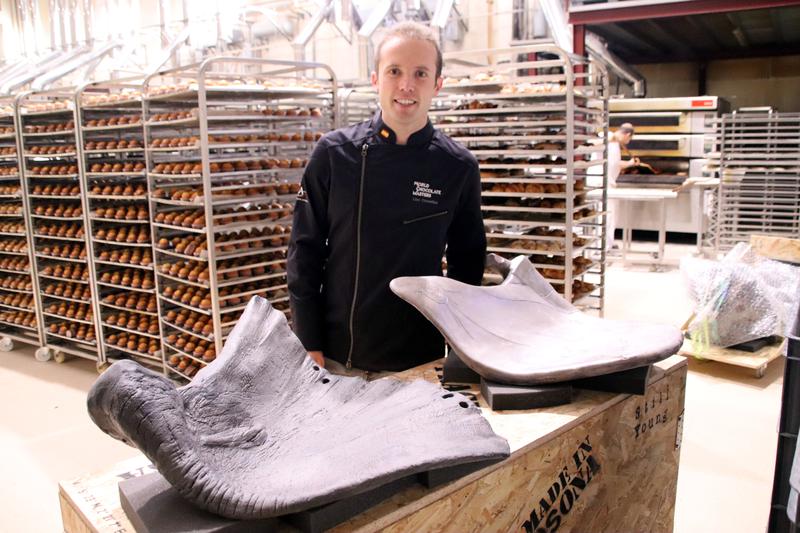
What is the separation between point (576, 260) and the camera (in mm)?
4375

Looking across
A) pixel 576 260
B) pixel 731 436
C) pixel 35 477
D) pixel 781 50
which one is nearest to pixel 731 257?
pixel 576 260

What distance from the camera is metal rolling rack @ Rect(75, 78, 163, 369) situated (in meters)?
4.52

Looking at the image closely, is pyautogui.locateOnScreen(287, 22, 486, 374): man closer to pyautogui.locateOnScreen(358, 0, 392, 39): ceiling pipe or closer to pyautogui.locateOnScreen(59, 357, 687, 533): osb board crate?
pyautogui.locateOnScreen(59, 357, 687, 533): osb board crate

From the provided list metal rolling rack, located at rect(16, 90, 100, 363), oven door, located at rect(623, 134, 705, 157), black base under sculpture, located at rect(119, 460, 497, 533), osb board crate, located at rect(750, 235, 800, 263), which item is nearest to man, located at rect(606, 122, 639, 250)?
oven door, located at rect(623, 134, 705, 157)

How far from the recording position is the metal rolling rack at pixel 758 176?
758cm

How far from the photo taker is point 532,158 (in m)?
4.38

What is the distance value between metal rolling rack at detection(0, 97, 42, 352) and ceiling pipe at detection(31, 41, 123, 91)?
49 centimetres

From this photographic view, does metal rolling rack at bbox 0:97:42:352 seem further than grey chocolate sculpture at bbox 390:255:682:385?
Yes

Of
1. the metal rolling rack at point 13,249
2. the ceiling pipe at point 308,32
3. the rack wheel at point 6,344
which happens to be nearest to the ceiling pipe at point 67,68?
the metal rolling rack at point 13,249

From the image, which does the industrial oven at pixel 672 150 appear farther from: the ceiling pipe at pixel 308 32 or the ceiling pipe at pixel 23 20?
the ceiling pipe at pixel 23 20

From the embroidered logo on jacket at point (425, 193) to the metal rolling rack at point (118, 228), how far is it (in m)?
2.93

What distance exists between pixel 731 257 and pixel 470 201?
3.34 metres

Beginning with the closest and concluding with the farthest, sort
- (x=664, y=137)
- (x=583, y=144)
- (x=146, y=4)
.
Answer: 1. (x=583, y=144)
2. (x=664, y=137)
3. (x=146, y=4)

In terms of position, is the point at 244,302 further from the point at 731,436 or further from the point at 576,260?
the point at 731,436
